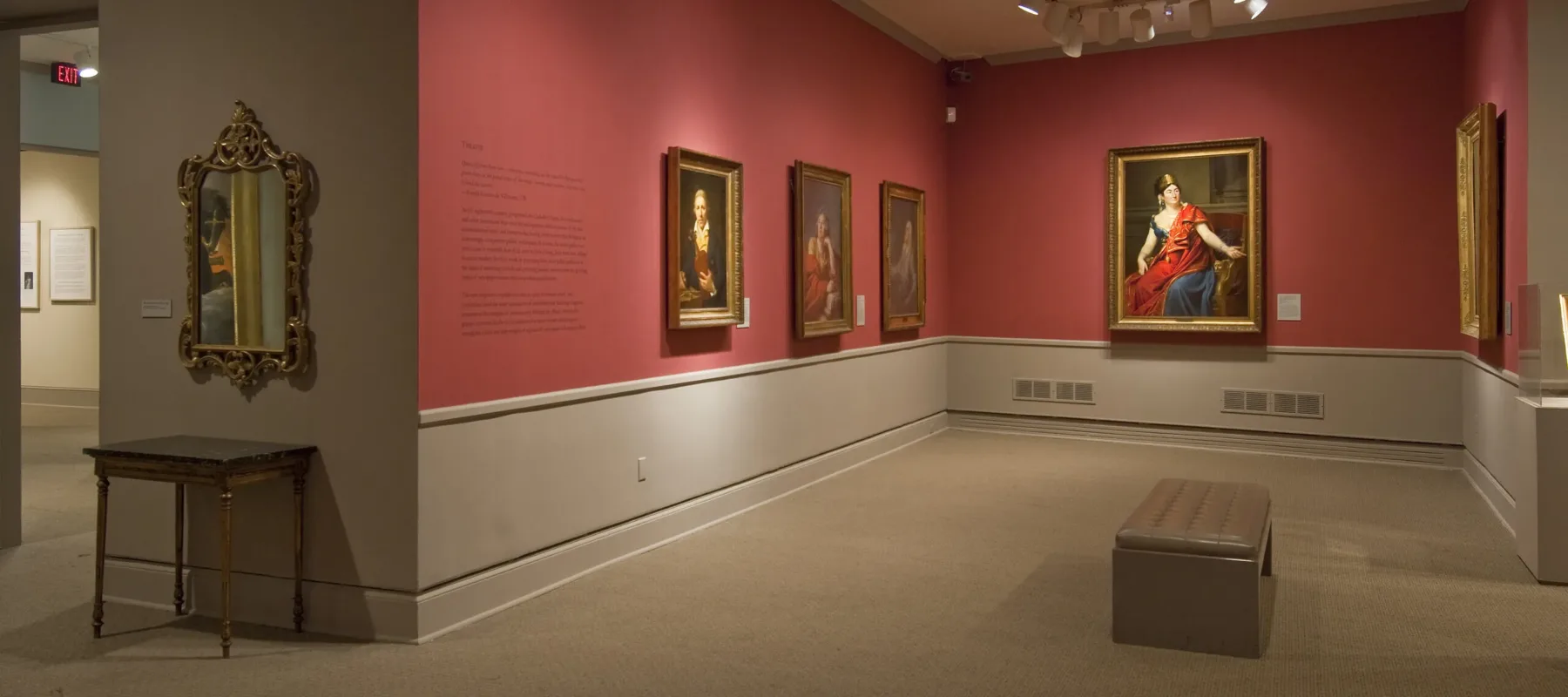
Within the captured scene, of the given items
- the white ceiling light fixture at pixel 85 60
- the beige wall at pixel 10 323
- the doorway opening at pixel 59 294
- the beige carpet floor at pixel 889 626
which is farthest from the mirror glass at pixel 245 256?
the doorway opening at pixel 59 294

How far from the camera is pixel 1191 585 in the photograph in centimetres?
486

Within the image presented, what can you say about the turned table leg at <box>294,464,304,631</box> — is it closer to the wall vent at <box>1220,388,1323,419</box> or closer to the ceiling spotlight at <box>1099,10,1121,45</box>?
the ceiling spotlight at <box>1099,10,1121,45</box>

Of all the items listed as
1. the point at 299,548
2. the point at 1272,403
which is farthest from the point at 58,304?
the point at 1272,403

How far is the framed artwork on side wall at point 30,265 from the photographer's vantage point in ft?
48.0

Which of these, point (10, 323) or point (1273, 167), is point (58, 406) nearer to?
point (10, 323)

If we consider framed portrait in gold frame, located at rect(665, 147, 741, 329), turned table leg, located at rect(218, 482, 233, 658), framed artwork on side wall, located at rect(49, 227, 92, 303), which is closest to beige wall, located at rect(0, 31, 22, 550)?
turned table leg, located at rect(218, 482, 233, 658)

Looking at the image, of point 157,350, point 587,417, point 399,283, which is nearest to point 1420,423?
point 587,417

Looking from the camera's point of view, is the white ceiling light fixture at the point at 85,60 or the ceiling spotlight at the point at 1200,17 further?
the white ceiling light fixture at the point at 85,60

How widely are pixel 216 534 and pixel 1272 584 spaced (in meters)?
5.38

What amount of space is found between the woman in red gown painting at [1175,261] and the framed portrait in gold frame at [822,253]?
3.23m

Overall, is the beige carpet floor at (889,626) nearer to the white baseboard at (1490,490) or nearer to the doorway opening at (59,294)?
the white baseboard at (1490,490)

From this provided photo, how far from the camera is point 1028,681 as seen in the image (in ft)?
15.0

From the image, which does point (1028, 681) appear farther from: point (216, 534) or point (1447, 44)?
point (1447, 44)

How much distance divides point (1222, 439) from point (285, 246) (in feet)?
29.0
